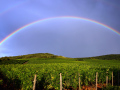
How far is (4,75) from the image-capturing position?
542 inches

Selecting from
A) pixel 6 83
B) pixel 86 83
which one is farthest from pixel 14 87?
pixel 86 83

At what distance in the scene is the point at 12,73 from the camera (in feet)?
43.2

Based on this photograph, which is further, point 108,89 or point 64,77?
point 64,77

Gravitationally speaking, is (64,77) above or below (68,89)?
above

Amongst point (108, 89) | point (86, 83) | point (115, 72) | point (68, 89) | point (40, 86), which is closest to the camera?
point (108, 89)

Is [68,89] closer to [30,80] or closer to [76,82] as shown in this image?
[76,82]

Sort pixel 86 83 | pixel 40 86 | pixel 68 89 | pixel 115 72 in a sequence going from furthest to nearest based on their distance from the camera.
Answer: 1. pixel 115 72
2. pixel 86 83
3. pixel 68 89
4. pixel 40 86

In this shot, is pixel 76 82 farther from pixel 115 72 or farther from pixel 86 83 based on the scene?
pixel 115 72

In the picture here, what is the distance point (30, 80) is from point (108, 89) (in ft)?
23.1

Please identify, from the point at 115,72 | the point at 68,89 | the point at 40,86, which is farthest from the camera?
the point at 115,72

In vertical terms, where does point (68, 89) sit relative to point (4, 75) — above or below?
below

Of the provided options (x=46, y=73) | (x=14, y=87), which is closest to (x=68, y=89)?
(x=46, y=73)

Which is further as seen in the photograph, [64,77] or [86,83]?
[86,83]

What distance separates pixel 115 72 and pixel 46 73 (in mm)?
11948
